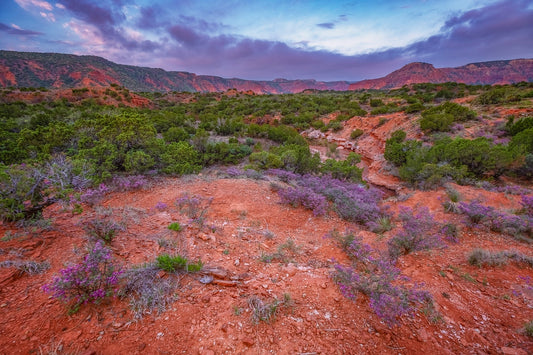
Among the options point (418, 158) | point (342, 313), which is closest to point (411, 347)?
point (342, 313)

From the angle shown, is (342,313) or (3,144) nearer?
(342,313)

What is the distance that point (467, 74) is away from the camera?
285 ft

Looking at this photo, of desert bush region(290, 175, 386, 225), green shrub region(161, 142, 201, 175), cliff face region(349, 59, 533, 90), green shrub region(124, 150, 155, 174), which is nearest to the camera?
desert bush region(290, 175, 386, 225)

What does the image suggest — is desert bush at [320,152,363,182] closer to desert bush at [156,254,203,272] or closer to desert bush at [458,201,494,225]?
desert bush at [458,201,494,225]

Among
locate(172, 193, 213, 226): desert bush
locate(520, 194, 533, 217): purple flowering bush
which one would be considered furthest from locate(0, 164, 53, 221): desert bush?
locate(520, 194, 533, 217): purple flowering bush

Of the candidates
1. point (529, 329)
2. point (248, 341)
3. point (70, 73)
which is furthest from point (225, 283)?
point (70, 73)

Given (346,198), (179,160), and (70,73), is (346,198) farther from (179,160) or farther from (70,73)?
(70,73)

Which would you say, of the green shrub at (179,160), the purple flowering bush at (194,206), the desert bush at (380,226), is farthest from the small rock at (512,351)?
the green shrub at (179,160)

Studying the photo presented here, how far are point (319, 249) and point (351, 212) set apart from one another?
78.2 inches

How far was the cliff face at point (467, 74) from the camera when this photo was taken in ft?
245

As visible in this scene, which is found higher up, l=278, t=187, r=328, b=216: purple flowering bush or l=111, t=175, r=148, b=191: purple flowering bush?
l=111, t=175, r=148, b=191: purple flowering bush

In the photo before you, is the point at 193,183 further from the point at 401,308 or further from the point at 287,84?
the point at 287,84

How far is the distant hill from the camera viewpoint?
4425 centimetres

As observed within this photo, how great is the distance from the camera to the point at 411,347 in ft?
7.41
